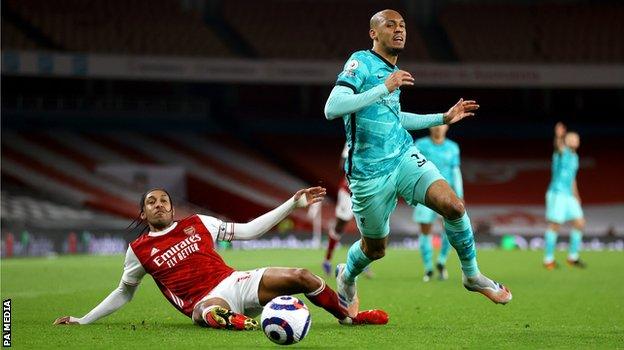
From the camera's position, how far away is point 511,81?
30594 mm

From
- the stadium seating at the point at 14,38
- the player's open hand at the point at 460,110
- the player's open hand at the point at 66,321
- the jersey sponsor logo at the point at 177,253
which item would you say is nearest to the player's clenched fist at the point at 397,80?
the player's open hand at the point at 460,110

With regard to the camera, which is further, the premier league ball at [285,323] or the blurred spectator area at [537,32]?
the blurred spectator area at [537,32]

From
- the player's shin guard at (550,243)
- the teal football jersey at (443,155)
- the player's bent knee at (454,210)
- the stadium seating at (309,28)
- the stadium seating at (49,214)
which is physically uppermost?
the stadium seating at (309,28)

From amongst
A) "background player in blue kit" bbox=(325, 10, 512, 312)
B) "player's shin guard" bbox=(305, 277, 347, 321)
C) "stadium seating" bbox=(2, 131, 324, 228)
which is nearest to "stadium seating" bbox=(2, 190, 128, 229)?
"stadium seating" bbox=(2, 131, 324, 228)

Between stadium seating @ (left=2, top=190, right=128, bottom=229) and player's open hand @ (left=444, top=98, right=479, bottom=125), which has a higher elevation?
player's open hand @ (left=444, top=98, right=479, bottom=125)

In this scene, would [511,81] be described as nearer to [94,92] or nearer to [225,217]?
[225,217]

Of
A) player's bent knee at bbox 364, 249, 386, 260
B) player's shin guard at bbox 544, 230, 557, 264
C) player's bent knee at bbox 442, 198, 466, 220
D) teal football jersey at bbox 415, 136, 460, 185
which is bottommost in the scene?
player's shin guard at bbox 544, 230, 557, 264

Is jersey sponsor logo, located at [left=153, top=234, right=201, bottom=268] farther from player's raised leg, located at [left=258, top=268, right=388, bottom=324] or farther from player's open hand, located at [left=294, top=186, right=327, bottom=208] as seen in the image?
player's open hand, located at [left=294, top=186, right=327, bottom=208]

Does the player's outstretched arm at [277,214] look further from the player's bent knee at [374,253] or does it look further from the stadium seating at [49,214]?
the stadium seating at [49,214]

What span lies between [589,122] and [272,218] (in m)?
28.2

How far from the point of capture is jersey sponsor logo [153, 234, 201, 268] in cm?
718

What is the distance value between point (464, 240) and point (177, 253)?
2.01 metres

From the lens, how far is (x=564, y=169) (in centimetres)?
1612

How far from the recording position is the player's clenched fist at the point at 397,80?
22.3 ft
